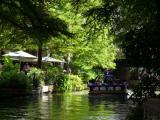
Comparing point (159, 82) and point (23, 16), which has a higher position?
point (23, 16)

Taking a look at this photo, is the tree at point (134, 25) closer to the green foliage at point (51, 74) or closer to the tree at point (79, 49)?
the tree at point (79, 49)

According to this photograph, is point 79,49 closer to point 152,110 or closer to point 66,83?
point 66,83

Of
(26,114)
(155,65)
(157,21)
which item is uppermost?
(157,21)

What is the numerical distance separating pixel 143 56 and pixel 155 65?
0.42 meters

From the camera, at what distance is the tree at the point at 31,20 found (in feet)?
71.1

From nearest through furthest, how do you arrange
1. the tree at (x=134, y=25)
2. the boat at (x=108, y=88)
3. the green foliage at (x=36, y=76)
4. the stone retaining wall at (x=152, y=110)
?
the stone retaining wall at (x=152, y=110) < the tree at (x=134, y=25) < the green foliage at (x=36, y=76) < the boat at (x=108, y=88)

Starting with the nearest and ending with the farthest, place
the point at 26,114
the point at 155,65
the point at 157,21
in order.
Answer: the point at 157,21, the point at 155,65, the point at 26,114

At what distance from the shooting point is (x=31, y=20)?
22.2 m

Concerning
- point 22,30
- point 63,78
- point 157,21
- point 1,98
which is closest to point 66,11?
point 63,78

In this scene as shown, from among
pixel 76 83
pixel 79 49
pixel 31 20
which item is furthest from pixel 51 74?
pixel 31 20

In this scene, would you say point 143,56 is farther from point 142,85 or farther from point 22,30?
point 22,30

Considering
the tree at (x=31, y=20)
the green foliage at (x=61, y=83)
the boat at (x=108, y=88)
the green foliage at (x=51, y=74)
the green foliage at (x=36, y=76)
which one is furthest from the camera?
the green foliage at (x=61, y=83)

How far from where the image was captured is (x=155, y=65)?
1412cm

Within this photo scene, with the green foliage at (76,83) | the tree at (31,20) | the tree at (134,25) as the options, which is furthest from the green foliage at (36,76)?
the tree at (134,25)
